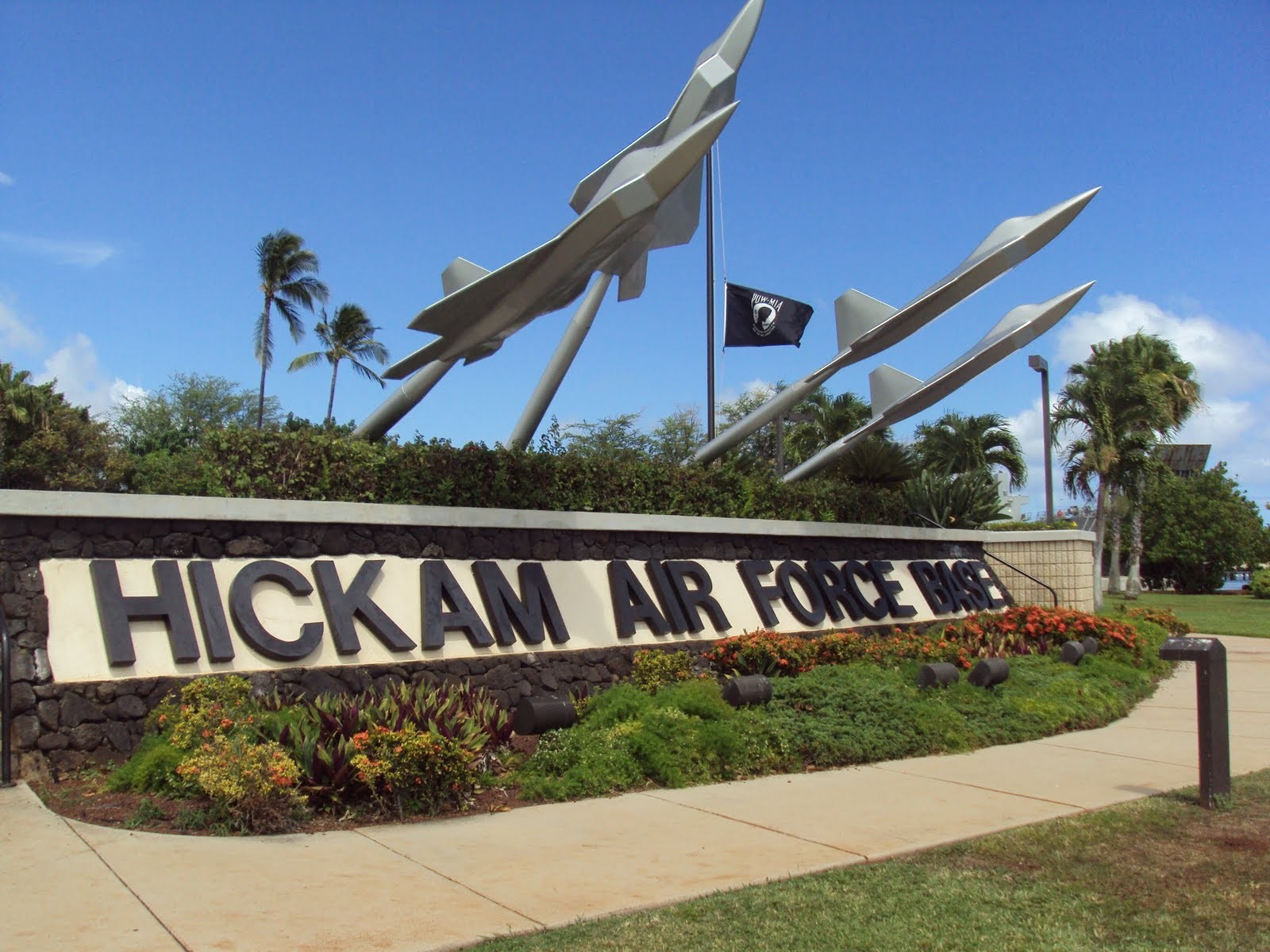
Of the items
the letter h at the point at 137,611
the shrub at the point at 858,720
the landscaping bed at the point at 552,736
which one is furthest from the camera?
the shrub at the point at 858,720

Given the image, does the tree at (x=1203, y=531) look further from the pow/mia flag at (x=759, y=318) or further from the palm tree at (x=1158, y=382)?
the pow/mia flag at (x=759, y=318)

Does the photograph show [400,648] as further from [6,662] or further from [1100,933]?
[1100,933]

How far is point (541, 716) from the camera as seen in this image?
837 centimetres

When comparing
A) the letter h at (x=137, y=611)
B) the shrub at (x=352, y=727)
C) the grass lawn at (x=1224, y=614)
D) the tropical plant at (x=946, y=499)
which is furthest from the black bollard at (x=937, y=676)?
the grass lawn at (x=1224, y=614)

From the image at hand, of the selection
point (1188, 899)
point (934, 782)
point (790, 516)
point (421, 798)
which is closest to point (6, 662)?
point (421, 798)

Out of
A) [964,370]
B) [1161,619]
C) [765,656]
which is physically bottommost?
[1161,619]

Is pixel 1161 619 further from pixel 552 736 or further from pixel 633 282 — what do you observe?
pixel 552 736

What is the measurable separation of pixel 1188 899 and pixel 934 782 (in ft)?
10.1

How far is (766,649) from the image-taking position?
11.8m

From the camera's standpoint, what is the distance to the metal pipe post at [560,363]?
13.8 metres

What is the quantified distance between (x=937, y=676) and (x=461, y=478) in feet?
18.2

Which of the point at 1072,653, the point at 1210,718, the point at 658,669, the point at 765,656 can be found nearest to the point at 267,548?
the point at 658,669

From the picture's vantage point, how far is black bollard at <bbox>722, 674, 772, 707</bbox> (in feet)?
31.6

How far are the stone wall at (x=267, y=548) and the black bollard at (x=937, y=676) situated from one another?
2731mm
